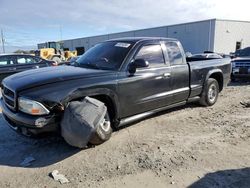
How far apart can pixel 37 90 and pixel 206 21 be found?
103 feet

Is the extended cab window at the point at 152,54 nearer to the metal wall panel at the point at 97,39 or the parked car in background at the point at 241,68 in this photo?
the parked car in background at the point at 241,68

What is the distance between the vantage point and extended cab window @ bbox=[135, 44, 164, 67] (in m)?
5.13

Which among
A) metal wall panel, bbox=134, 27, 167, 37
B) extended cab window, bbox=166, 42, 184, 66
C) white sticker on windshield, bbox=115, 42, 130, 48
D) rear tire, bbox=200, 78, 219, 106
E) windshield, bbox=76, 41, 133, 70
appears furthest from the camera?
metal wall panel, bbox=134, 27, 167, 37

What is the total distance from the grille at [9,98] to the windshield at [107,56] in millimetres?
1474

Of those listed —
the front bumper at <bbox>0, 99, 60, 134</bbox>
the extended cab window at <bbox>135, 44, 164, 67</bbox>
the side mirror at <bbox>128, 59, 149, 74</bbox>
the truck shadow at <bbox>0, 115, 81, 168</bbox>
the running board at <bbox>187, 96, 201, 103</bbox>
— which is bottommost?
the truck shadow at <bbox>0, 115, 81, 168</bbox>

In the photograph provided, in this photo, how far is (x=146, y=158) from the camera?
3.99 m

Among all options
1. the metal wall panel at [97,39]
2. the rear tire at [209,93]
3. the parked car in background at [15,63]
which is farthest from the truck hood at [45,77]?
the metal wall panel at [97,39]

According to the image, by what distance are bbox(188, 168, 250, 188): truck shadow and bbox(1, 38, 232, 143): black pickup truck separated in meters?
1.75

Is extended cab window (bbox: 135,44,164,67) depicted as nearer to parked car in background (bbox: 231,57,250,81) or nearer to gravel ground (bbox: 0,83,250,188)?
gravel ground (bbox: 0,83,250,188)

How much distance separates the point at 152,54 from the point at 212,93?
277 cm

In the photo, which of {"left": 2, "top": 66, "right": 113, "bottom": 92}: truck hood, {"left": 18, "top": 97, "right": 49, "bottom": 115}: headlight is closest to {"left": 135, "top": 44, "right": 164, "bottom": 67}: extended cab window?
{"left": 2, "top": 66, "right": 113, "bottom": 92}: truck hood

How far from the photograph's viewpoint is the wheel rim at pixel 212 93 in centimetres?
706

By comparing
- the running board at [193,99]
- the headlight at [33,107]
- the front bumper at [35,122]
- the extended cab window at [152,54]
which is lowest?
the running board at [193,99]

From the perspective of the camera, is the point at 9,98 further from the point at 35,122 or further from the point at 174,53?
the point at 174,53
